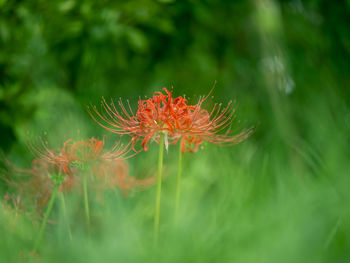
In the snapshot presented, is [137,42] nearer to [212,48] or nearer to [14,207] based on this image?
[212,48]

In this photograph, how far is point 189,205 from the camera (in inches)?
17.4

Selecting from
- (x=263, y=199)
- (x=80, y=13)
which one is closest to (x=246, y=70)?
(x=80, y=13)

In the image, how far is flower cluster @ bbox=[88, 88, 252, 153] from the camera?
38 cm

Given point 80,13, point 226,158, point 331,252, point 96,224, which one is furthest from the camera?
point 80,13

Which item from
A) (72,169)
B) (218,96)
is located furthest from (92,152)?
(218,96)

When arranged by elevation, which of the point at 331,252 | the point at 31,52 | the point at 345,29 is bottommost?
the point at 331,252

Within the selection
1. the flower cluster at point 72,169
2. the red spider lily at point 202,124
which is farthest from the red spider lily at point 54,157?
the red spider lily at point 202,124

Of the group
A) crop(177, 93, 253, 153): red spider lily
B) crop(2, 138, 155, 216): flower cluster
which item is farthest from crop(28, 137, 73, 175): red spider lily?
crop(177, 93, 253, 153): red spider lily

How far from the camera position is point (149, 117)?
39 cm

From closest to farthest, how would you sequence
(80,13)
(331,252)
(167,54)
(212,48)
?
(331,252), (80,13), (167,54), (212,48)

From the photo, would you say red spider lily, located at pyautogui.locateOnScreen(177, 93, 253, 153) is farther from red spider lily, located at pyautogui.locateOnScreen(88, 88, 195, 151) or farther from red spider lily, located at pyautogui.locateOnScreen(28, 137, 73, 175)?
red spider lily, located at pyautogui.locateOnScreen(28, 137, 73, 175)

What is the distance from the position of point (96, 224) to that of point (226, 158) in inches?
7.0

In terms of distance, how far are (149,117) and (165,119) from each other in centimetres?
2

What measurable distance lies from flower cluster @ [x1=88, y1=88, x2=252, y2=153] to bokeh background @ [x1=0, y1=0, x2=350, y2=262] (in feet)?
0.07
